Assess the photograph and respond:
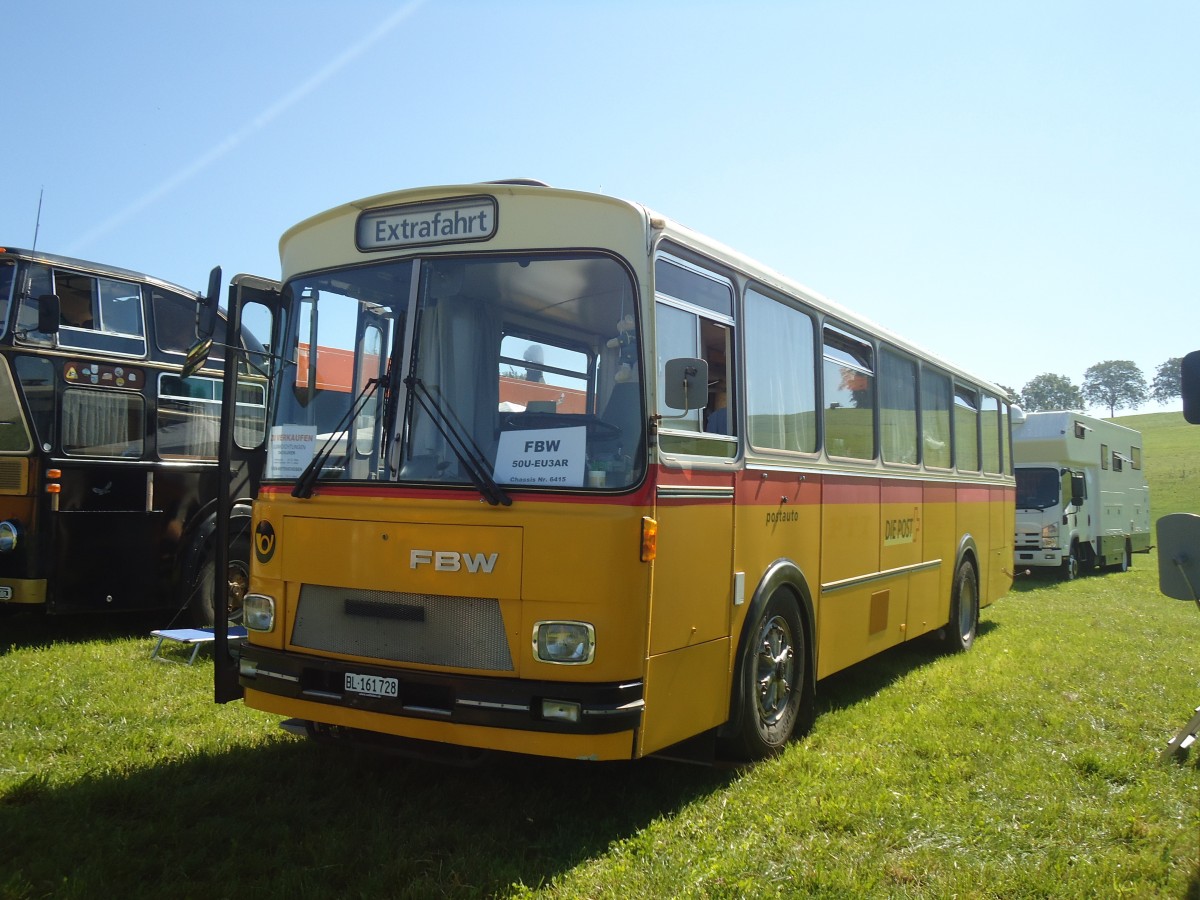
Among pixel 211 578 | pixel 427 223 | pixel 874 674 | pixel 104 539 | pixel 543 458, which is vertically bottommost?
pixel 874 674

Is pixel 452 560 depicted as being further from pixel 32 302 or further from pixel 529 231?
pixel 32 302

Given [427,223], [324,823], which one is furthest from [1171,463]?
[324,823]

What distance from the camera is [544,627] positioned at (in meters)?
4.47

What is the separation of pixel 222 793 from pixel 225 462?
5.49 feet

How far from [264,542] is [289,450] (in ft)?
1.62

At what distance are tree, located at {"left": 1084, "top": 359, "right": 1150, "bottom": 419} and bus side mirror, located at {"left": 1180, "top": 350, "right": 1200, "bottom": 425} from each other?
443ft

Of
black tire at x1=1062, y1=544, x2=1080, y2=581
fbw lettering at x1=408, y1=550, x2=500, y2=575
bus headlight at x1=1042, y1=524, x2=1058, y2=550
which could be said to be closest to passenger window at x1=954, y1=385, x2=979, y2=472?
fbw lettering at x1=408, y1=550, x2=500, y2=575

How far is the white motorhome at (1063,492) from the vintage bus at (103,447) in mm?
15239

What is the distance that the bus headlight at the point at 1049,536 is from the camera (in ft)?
66.7

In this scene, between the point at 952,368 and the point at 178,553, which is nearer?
the point at 178,553

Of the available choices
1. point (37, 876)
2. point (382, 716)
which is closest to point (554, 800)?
point (382, 716)

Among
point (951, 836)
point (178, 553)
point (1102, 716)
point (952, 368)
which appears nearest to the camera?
point (951, 836)

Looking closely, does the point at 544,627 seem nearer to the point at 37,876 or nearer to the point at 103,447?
the point at 37,876

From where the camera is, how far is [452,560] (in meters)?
4.60
